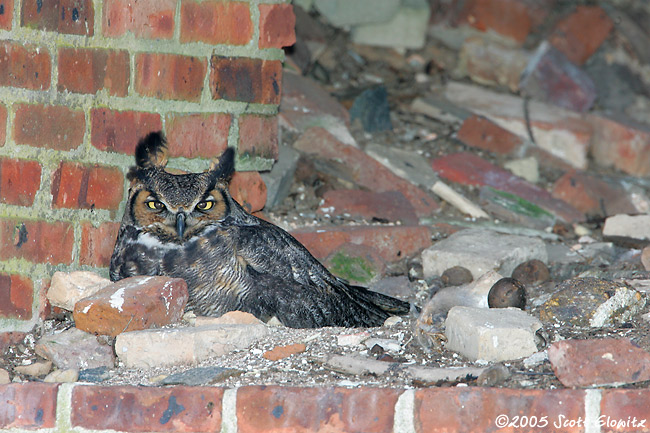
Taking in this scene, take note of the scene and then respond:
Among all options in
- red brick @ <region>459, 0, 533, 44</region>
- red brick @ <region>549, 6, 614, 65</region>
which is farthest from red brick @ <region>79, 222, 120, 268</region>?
red brick @ <region>549, 6, 614, 65</region>

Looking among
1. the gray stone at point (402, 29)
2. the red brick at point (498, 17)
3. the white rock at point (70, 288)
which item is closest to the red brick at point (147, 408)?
the white rock at point (70, 288)

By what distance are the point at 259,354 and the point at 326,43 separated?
327 cm

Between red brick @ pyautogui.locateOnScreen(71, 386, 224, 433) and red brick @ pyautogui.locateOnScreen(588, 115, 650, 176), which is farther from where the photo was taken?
red brick @ pyautogui.locateOnScreen(588, 115, 650, 176)

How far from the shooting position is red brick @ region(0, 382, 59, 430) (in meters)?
2.04

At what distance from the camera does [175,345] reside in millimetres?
2426

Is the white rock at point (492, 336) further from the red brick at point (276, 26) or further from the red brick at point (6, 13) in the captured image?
the red brick at point (6, 13)

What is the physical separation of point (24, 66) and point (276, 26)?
954mm

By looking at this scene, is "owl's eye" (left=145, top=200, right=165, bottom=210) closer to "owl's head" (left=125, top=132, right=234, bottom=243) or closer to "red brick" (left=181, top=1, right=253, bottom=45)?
"owl's head" (left=125, top=132, right=234, bottom=243)

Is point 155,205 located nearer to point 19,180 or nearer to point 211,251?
point 211,251

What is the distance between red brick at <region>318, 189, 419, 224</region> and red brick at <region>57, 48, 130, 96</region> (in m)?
1.36

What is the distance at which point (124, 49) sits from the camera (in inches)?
111

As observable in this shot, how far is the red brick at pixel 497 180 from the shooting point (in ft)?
14.5

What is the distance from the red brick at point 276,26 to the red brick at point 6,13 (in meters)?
0.90

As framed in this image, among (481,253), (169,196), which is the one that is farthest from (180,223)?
(481,253)
